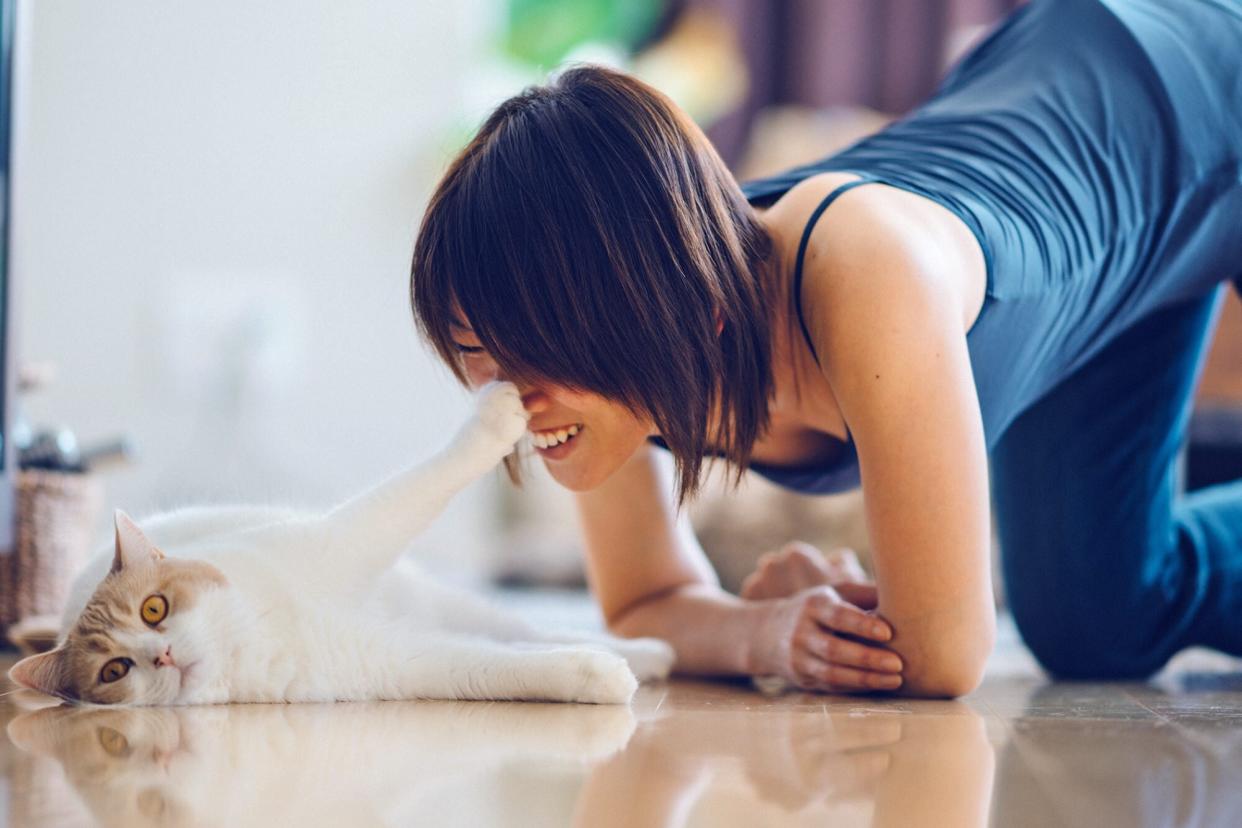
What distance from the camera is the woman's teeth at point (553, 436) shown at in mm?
1025

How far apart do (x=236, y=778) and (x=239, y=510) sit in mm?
512

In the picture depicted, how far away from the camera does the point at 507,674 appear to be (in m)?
0.98

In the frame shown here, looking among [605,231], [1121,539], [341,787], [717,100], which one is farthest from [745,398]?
[717,100]

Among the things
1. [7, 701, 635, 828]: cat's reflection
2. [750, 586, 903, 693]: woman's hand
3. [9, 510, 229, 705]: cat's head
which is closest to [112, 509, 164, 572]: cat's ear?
[9, 510, 229, 705]: cat's head

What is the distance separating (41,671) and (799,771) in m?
0.63

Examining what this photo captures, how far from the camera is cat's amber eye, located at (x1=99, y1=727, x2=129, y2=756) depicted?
31.0 inches

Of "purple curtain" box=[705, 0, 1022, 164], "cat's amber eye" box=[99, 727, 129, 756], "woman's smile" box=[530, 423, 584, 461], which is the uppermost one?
"purple curtain" box=[705, 0, 1022, 164]

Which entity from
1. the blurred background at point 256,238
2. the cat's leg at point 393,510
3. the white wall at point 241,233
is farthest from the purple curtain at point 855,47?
the cat's leg at point 393,510

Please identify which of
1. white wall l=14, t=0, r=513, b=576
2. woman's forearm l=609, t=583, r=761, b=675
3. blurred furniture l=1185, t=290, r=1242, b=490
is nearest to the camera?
woman's forearm l=609, t=583, r=761, b=675

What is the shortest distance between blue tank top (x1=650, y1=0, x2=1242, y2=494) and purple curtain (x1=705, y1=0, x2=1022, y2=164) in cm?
211

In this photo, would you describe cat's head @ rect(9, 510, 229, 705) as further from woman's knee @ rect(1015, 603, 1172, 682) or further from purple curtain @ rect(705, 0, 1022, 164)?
purple curtain @ rect(705, 0, 1022, 164)

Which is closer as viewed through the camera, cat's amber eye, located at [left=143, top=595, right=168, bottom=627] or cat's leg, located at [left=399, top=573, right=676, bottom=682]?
cat's amber eye, located at [left=143, top=595, right=168, bottom=627]

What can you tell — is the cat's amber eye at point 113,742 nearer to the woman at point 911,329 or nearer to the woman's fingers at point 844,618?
the woman at point 911,329

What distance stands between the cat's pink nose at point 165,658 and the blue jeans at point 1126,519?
3.04 ft
